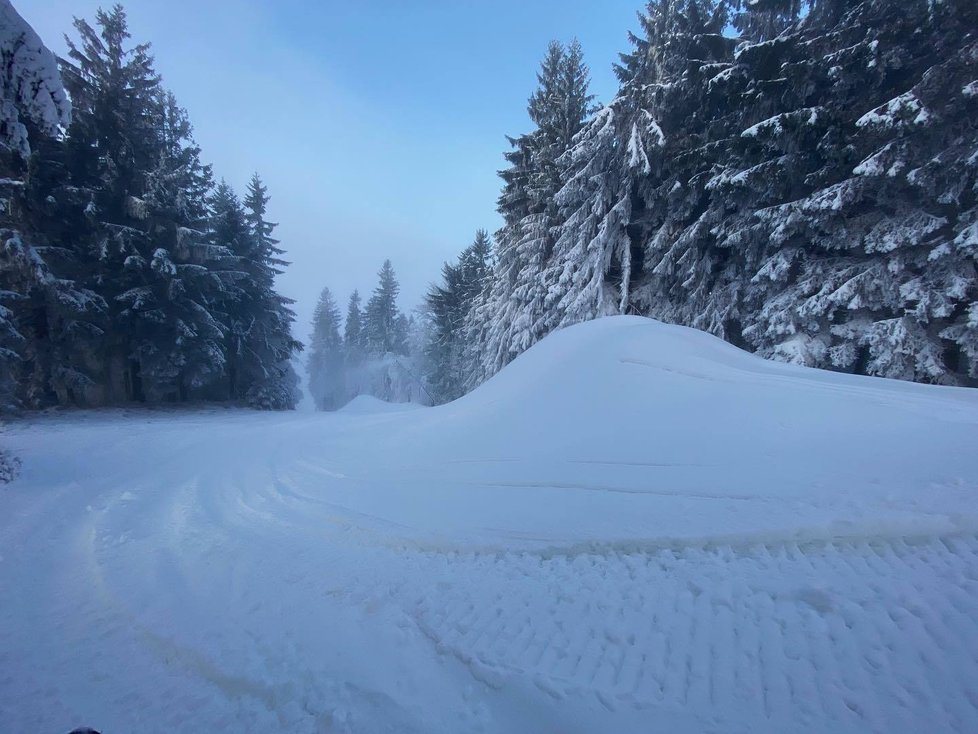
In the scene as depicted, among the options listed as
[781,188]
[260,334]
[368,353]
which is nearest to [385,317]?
[368,353]

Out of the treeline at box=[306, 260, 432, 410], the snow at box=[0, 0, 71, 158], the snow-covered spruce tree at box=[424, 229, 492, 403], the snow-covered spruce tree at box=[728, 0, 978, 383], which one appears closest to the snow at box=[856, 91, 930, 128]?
the snow-covered spruce tree at box=[728, 0, 978, 383]

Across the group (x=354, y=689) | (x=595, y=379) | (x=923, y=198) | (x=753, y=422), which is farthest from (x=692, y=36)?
(x=354, y=689)

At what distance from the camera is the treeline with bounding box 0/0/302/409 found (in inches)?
448

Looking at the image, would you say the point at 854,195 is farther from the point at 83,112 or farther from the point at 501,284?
the point at 83,112

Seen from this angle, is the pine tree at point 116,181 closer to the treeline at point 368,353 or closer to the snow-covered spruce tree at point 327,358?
the treeline at point 368,353

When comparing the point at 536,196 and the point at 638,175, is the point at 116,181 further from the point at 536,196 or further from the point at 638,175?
the point at 638,175

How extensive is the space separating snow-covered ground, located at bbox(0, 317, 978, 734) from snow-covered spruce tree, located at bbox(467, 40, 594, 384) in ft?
36.8

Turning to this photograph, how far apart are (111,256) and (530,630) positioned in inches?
696

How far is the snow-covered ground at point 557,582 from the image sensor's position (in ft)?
6.45

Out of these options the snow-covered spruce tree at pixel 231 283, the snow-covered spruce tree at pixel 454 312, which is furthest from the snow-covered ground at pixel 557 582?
the snow-covered spruce tree at pixel 454 312

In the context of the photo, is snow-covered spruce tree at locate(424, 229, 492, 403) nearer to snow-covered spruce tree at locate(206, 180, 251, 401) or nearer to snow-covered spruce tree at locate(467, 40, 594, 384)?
snow-covered spruce tree at locate(467, 40, 594, 384)

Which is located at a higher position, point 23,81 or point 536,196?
point 536,196

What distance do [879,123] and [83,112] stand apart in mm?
21976

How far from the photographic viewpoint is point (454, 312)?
3069cm
